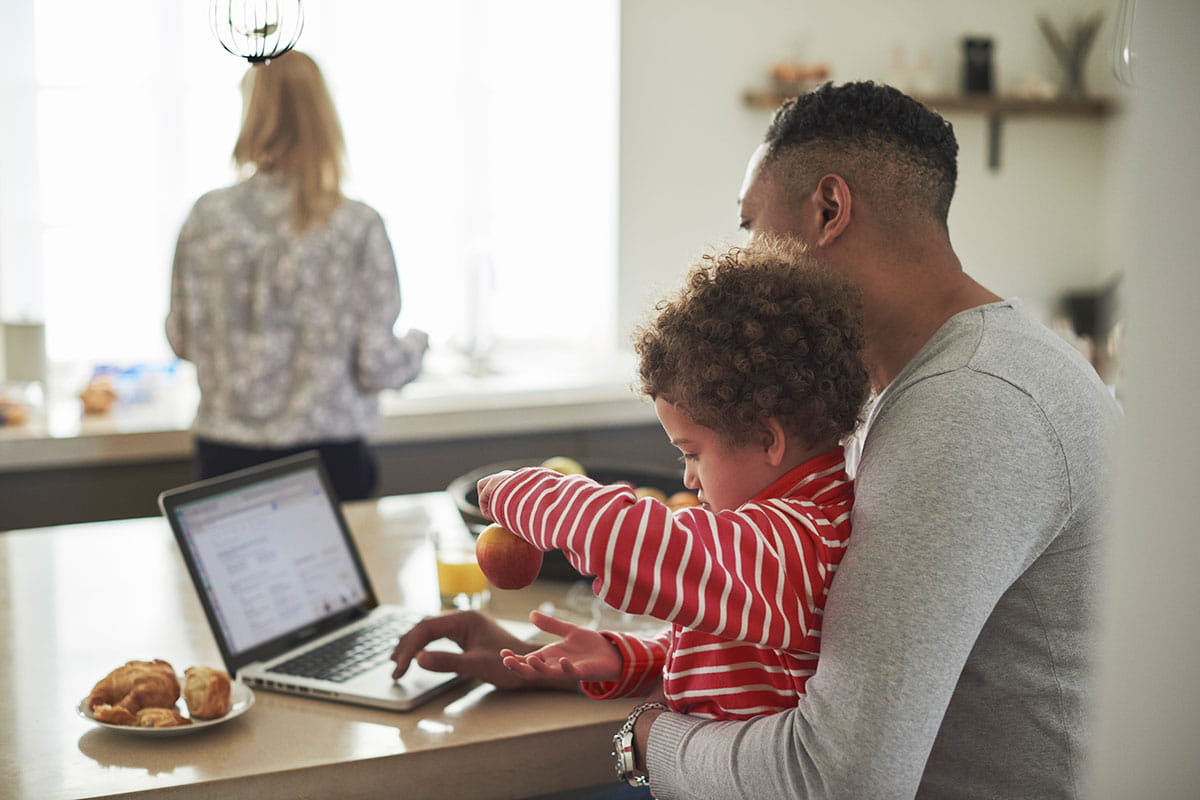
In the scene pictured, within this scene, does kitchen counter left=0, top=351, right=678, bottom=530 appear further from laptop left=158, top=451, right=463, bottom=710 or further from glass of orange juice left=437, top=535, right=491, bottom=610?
laptop left=158, top=451, right=463, bottom=710

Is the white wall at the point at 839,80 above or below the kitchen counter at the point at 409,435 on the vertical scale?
above

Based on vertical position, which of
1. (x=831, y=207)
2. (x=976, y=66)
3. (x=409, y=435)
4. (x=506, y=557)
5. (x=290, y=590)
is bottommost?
(x=409, y=435)

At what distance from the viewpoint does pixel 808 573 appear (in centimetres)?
101

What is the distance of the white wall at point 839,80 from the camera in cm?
380

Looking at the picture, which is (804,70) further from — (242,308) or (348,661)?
(348,661)

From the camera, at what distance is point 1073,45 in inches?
168

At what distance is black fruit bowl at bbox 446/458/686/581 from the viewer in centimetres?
168

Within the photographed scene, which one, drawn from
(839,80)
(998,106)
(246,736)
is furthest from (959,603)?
(998,106)

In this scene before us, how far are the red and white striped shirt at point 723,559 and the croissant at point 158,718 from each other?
409mm

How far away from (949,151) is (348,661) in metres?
0.89

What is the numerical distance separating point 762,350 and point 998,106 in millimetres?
3456

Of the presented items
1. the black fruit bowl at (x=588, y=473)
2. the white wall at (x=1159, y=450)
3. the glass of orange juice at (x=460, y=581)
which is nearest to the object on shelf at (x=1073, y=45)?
the black fruit bowl at (x=588, y=473)

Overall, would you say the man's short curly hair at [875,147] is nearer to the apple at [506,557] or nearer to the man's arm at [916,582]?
the man's arm at [916,582]

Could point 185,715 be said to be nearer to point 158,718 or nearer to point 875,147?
point 158,718
